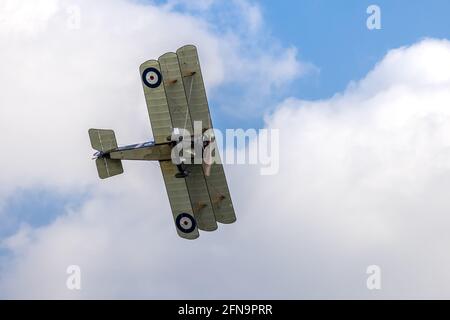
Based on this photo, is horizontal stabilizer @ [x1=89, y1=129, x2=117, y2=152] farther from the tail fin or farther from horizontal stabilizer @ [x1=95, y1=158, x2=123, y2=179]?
horizontal stabilizer @ [x1=95, y1=158, x2=123, y2=179]

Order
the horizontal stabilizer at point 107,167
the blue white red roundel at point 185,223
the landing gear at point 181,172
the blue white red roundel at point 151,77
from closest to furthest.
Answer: the blue white red roundel at point 151,77 < the landing gear at point 181,172 < the horizontal stabilizer at point 107,167 < the blue white red roundel at point 185,223

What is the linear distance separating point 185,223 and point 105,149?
20.3ft

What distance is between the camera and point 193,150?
205ft

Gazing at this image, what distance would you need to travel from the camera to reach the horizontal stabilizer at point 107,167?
215 ft

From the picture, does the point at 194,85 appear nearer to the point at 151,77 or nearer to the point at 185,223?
the point at 151,77

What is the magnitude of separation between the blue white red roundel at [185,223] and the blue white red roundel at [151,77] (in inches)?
326

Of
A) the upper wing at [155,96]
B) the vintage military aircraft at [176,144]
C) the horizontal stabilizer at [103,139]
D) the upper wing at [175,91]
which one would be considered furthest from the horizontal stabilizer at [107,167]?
the upper wing at [175,91]

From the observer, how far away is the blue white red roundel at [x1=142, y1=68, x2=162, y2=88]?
6225 centimetres

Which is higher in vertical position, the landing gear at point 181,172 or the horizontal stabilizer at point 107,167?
the horizontal stabilizer at point 107,167

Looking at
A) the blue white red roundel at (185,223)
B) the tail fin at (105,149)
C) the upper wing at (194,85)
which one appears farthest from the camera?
the blue white red roundel at (185,223)

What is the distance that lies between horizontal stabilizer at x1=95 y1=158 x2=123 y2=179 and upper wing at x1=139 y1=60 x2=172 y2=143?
410cm

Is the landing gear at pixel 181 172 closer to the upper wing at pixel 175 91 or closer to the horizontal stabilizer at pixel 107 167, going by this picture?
the upper wing at pixel 175 91

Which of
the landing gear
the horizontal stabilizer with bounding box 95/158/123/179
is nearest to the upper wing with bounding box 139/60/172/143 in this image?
the landing gear
